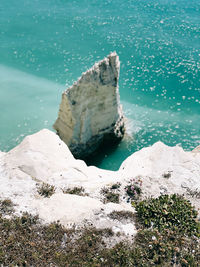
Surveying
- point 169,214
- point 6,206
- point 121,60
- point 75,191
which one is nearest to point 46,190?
point 75,191

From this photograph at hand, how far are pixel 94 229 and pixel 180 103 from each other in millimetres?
35694

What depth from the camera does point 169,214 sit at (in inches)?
577

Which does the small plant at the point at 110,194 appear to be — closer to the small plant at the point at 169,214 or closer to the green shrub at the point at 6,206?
the small plant at the point at 169,214

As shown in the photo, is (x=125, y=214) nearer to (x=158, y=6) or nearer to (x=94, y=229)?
(x=94, y=229)

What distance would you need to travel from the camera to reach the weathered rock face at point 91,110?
101ft

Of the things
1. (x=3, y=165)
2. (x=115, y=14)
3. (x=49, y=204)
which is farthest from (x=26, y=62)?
(x=49, y=204)

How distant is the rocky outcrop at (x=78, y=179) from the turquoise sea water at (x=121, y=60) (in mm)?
13770

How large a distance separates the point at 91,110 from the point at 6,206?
20.0m

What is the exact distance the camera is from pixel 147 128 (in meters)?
40.8

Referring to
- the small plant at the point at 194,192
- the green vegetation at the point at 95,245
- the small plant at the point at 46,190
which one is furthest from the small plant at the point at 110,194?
the small plant at the point at 194,192

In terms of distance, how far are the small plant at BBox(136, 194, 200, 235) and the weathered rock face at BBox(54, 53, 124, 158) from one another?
17.7m

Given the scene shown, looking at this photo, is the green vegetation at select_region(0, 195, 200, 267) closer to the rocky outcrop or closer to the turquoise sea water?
the rocky outcrop

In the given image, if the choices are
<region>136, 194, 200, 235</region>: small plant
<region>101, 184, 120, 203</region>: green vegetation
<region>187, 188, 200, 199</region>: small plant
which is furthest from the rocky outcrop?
<region>136, 194, 200, 235</region>: small plant

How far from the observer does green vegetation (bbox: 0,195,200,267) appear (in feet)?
39.8
